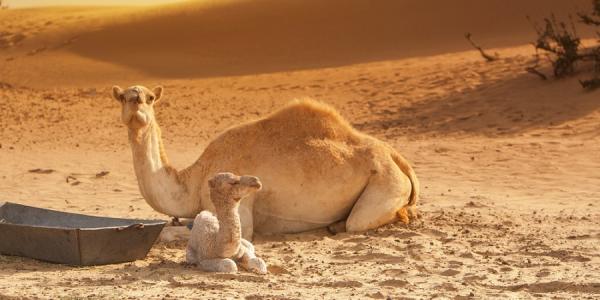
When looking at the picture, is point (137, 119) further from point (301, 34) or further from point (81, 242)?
point (301, 34)

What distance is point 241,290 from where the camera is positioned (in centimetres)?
774

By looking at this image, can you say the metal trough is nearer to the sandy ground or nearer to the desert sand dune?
the sandy ground

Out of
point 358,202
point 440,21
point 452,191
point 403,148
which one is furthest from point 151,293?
point 440,21

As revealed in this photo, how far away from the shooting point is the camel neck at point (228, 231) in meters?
8.16

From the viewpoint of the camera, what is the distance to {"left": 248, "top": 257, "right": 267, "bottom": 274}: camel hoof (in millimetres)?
8266

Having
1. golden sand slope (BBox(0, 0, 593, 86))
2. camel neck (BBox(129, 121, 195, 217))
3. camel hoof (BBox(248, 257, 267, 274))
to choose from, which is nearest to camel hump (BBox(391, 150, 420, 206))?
camel neck (BBox(129, 121, 195, 217))

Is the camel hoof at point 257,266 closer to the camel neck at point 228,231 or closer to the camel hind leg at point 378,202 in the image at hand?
the camel neck at point 228,231

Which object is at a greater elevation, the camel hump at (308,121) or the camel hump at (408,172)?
the camel hump at (308,121)

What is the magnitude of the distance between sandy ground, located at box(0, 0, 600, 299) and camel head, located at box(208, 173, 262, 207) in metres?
0.52

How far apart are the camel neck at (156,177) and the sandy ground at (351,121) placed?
544 millimetres

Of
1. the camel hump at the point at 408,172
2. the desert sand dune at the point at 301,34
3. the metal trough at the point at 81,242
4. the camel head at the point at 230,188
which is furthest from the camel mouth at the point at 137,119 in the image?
the desert sand dune at the point at 301,34

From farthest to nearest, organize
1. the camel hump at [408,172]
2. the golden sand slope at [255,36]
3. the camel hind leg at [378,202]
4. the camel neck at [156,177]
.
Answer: the golden sand slope at [255,36] → the camel hump at [408,172] → the camel hind leg at [378,202] → the camel neck at [156,177]

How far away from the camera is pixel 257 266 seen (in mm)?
8273

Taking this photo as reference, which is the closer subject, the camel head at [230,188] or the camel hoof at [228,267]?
the camel head at [230,188]
